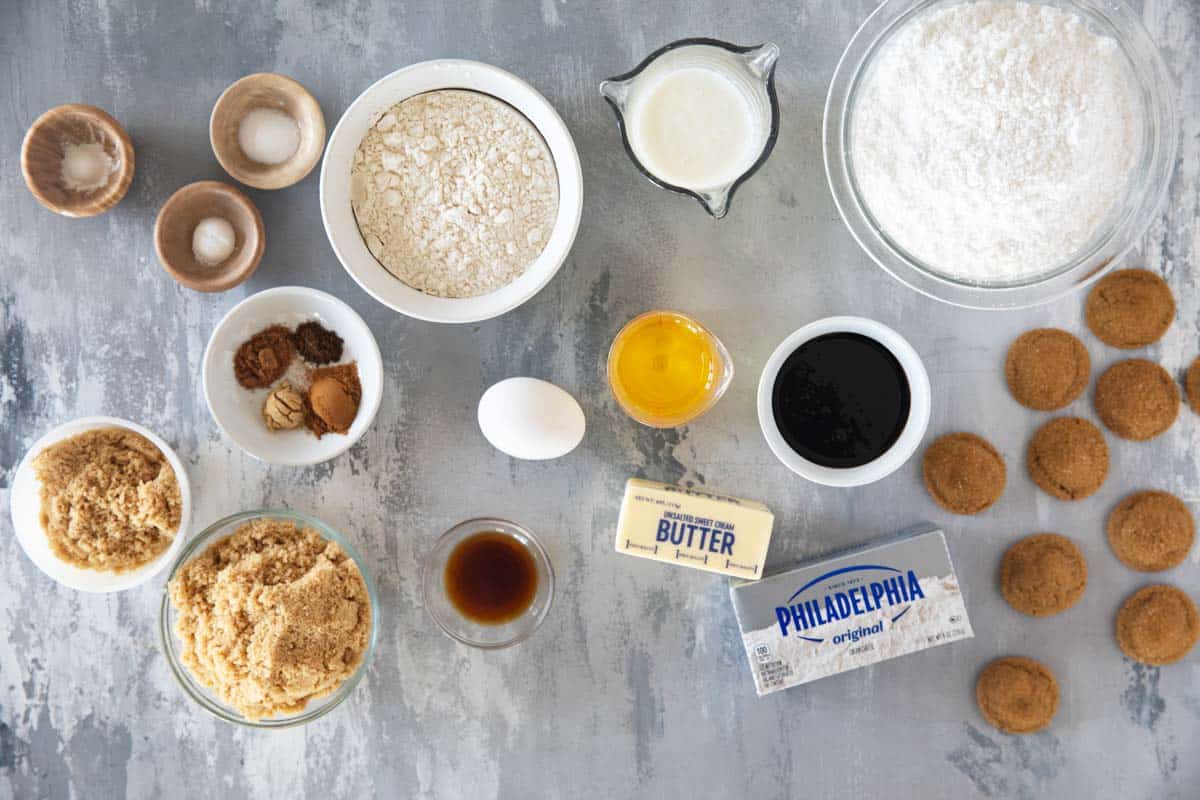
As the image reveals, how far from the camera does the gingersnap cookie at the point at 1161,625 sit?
4.34 ft

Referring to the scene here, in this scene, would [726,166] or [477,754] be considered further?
[477,754]

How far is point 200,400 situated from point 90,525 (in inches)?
9.6

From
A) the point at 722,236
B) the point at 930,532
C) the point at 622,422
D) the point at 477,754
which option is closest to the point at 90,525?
the point at 477,754

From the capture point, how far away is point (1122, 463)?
1347mm

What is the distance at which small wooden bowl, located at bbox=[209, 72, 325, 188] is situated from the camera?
4.12 ft

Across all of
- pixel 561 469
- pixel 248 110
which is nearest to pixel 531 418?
pixel 561 469

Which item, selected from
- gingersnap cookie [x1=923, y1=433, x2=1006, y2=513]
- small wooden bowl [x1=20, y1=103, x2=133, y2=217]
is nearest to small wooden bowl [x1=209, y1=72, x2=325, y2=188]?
small wooden bowl [x1=20, y1=103, x2=133, y2=217]

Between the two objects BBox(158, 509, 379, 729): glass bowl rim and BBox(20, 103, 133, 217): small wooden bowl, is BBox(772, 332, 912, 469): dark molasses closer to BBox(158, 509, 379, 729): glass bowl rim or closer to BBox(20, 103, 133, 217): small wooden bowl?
BBox(158, 509, 379, 729): glass bowl rim

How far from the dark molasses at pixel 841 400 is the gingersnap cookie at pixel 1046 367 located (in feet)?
0.72

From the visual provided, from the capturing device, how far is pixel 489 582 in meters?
1.34

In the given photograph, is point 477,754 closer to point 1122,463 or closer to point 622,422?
point 622,422

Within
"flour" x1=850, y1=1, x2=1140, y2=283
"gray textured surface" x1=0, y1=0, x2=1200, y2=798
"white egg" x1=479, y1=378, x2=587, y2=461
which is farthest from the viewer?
"gray textured surface" x1=0, y1=0, x2=1200, y2=798

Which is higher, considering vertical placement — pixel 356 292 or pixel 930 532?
pixel 356 292

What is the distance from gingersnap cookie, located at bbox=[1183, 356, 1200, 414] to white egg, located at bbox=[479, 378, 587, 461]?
3.26ft
